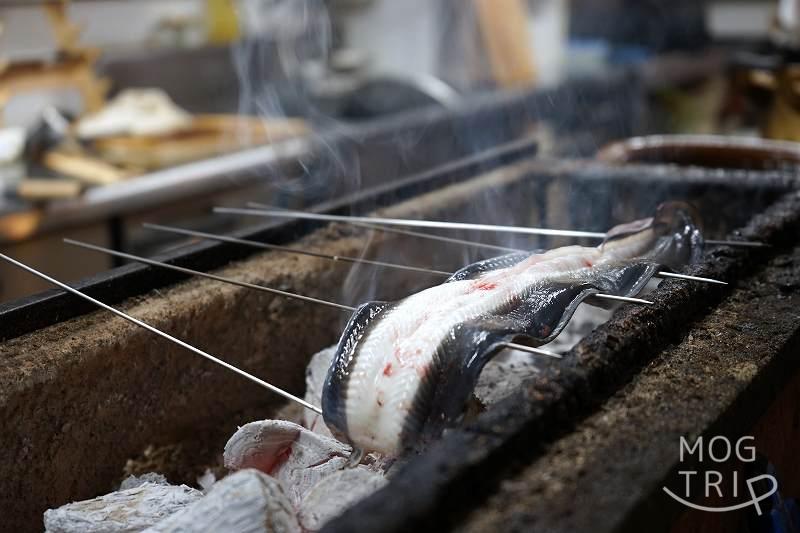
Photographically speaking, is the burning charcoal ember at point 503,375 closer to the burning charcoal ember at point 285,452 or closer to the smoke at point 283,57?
the burning charcoal ember at point 285,452

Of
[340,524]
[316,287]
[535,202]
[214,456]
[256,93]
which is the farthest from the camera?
[256,93]

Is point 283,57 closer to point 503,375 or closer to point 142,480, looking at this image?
point 503,375

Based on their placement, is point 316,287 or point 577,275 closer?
point 577,275

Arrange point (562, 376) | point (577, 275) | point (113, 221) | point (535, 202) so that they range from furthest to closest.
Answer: point (113, 221), point (535, 202), point (577, 275), point (562, 376)

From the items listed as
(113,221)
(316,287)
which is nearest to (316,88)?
(113,221)

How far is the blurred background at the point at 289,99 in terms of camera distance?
5.07 m

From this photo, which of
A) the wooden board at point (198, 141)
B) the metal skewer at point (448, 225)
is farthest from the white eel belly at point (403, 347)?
the wooden board at point (198, 141)

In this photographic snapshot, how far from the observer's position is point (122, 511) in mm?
1967

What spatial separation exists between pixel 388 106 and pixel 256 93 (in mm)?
1424

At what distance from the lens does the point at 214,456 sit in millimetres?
2654

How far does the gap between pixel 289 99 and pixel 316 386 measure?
189 inches

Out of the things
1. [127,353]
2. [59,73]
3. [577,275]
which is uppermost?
[59,73]

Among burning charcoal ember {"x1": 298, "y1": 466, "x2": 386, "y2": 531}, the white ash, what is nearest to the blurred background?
the white ash

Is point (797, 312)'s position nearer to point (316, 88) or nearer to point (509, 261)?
point (509, 261)
